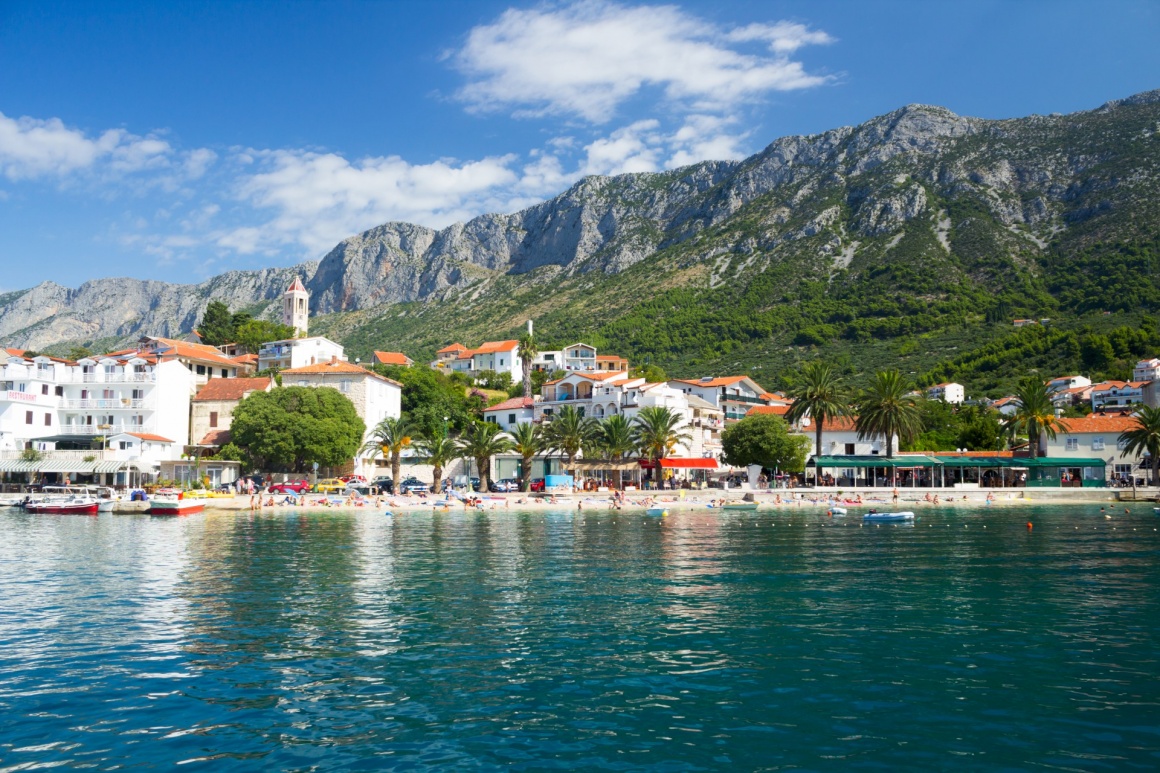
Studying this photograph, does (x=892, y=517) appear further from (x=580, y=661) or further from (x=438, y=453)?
(x=438, y=453)

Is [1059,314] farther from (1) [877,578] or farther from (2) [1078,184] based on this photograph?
(1) [877,578]

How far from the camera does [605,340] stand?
147250 mm

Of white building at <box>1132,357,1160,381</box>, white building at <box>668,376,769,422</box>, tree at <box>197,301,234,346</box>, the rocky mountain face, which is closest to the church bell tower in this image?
tree at <box>197,301,234,346</box>

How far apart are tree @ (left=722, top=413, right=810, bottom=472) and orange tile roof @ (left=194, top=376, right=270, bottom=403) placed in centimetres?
4487

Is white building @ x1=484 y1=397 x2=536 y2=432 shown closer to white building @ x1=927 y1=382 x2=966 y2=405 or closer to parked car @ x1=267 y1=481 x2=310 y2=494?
parked car @ x1=267 y1=481 x2=310 y2=494

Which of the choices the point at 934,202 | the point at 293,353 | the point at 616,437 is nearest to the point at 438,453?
the point at 616,437

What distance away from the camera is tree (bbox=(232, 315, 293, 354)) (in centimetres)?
11060

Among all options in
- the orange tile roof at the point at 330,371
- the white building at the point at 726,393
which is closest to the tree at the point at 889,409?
the white building at the point at 726,393

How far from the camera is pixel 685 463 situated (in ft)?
262

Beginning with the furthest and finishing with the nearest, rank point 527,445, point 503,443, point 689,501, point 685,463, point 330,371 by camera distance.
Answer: point 330,371, point 685,463, point 503,443, point 527,445, point 689,501

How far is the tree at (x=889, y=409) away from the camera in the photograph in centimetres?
7288

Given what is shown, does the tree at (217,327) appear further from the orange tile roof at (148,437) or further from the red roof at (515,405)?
the red roof at (515,405)

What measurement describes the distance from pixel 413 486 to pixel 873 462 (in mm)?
43229

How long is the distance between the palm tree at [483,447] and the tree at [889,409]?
32.9 metres
